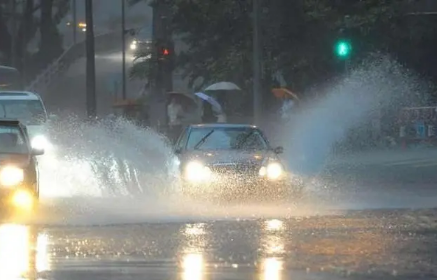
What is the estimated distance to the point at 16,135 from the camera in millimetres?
18719

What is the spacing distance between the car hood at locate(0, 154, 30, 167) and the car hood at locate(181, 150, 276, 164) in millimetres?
3692

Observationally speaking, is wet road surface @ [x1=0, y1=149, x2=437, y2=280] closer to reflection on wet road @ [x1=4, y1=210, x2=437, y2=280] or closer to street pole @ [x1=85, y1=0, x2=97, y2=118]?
reflection on wet road @ [x1=4, y1=210, x2=437, y2=280]

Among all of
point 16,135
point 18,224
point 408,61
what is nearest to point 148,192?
point 16,135

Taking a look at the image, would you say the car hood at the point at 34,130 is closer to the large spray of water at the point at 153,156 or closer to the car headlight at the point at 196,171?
the large spray of water at the point at 153,156

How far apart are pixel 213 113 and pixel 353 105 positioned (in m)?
5.25

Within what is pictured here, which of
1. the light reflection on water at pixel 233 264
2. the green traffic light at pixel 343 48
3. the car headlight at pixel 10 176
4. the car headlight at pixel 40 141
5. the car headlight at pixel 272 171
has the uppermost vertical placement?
the green traffic light at pixel 343 48

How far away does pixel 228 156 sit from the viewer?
20.3 metres

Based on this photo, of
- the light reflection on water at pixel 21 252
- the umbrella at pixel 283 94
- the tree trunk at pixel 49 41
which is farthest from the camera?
the tree trunk at pixel 49 41

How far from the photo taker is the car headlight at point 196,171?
797 inches

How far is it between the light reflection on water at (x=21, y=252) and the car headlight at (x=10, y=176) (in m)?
1.38

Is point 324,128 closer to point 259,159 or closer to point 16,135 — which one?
point 259,159

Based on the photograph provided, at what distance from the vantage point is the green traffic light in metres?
27.7

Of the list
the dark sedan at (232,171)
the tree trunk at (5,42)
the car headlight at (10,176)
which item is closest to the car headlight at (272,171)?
the dark sedan at (232,171)

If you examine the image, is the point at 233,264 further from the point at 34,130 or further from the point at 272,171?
the point at 34,130
